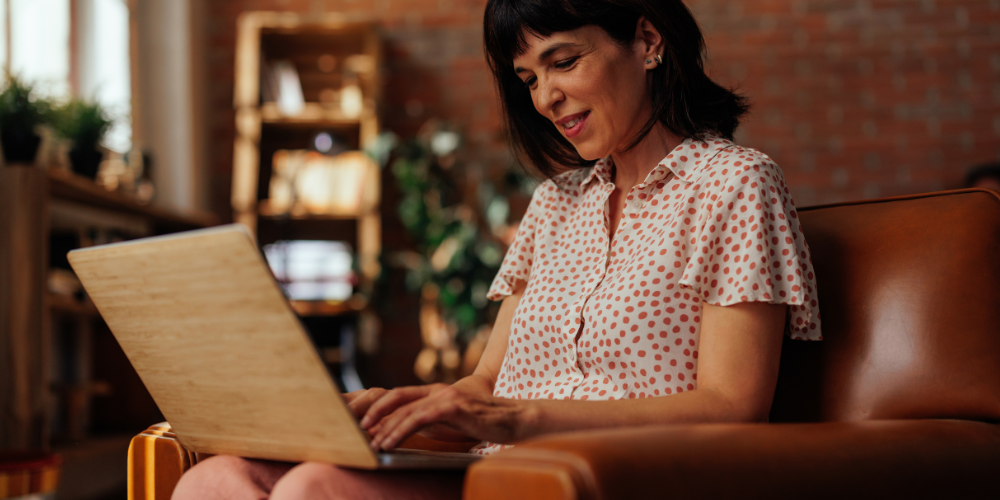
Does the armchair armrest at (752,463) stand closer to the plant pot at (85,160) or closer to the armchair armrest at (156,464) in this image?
the armchair armrest at (156,464)

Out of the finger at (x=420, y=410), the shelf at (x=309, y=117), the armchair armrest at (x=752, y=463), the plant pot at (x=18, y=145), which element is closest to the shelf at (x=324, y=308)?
the shelf at (x=309, y=117)

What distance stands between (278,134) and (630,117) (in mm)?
3164

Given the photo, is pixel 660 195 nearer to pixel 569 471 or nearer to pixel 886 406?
pixel 886 406

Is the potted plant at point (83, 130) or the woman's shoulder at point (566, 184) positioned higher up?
the potted plant at point (83, 130)

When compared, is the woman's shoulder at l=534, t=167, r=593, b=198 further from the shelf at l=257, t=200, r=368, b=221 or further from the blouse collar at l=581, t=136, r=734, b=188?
the shelf at l=257, t=200, r=368, b=221

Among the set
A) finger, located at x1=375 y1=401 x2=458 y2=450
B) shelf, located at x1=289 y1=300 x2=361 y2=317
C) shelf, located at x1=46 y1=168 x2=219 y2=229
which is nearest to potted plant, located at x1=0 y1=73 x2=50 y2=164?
shelf, located at x1=46 y1=168 x2=219 y2=229

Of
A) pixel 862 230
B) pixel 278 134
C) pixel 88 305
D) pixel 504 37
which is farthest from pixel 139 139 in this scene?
pixel 862 230

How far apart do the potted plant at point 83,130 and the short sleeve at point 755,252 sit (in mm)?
2324

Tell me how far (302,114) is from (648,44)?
2.80 meters

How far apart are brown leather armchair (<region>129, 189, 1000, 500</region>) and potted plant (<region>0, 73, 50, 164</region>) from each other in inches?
63.5

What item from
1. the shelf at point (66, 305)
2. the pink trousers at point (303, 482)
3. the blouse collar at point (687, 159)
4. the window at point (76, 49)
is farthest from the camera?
the window at point (76, 49)

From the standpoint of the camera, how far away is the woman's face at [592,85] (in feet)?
3.56

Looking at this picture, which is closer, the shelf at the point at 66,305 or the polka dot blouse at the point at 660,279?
the polka dot blouse at the point at 660,279

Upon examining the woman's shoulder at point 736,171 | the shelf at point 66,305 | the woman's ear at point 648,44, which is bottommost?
the shelf at point 66,305
